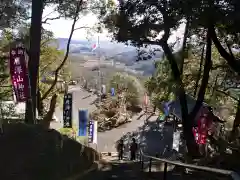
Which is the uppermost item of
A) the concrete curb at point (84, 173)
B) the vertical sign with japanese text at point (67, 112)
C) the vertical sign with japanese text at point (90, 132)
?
the vertical sign with japanese text at point (67, 112)

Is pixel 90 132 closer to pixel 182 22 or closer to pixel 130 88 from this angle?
pixel 182 22

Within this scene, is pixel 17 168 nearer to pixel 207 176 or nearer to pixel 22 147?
pixel 22 147

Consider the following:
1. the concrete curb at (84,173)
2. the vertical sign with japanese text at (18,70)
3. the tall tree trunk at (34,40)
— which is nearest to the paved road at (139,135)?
the concrete curb at (84,173)

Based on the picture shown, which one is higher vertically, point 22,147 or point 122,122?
point 22,147

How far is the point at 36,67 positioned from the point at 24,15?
244cm

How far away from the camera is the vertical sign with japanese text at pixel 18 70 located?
Result: 11.8m

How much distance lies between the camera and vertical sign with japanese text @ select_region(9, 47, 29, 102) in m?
11.8

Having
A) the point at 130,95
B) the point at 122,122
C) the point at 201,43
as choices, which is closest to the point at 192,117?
the point at 201,43

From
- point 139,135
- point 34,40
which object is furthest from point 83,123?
point 139,135

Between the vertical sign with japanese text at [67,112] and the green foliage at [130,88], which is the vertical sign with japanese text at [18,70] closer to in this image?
the vertical sign with japanese text at [67,112]

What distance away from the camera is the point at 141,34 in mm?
12508

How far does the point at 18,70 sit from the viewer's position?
38.9ft

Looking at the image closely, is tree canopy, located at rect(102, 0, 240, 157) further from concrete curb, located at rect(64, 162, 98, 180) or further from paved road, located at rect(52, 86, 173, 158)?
paved road, located at rect(52, 86, 173, 158)

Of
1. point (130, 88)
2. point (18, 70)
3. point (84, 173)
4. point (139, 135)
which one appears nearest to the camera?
point (84, 173)
